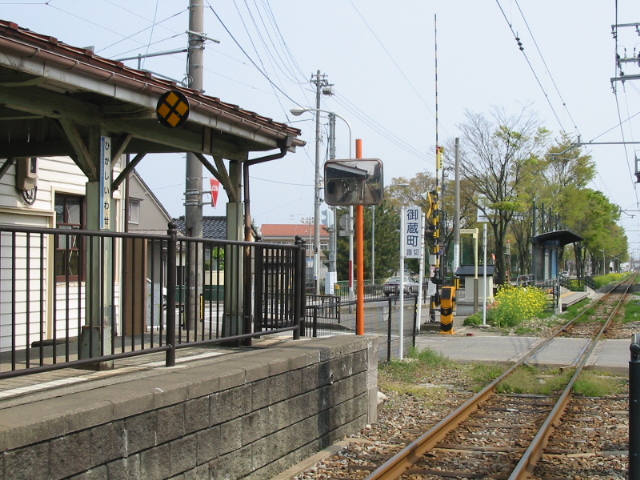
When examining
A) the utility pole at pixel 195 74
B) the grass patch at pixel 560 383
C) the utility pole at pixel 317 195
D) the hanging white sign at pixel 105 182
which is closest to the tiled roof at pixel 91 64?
the hanging white sign at pixel 105 182

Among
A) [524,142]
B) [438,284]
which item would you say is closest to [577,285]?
[524,142]

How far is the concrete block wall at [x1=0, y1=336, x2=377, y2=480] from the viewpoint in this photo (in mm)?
3773

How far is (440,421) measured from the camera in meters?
8.46

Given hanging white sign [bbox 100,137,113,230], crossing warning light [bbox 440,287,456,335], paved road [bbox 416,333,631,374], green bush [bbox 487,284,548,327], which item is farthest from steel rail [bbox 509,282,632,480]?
green bush [bbox 487,284,548,327]

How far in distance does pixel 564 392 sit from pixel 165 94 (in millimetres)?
7094

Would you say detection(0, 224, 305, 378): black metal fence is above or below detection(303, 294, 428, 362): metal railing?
above

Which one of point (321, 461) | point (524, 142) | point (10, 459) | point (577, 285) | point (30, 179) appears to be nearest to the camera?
point (10, 459)

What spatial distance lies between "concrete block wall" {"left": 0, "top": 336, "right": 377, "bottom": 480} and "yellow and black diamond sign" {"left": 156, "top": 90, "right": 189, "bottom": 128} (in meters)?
2.04

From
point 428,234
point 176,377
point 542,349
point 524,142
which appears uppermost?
point 524,142

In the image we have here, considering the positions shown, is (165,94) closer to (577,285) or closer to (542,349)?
(542,349)

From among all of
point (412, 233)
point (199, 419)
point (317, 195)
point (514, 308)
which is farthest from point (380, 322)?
point (317, 195)

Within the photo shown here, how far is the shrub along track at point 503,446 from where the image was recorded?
6.45 m

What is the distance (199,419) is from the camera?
4.99 meters

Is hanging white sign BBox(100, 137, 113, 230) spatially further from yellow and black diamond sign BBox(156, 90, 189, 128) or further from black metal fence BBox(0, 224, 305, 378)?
yellow and black diamond sign BBox(156, 90, 189, 128)
